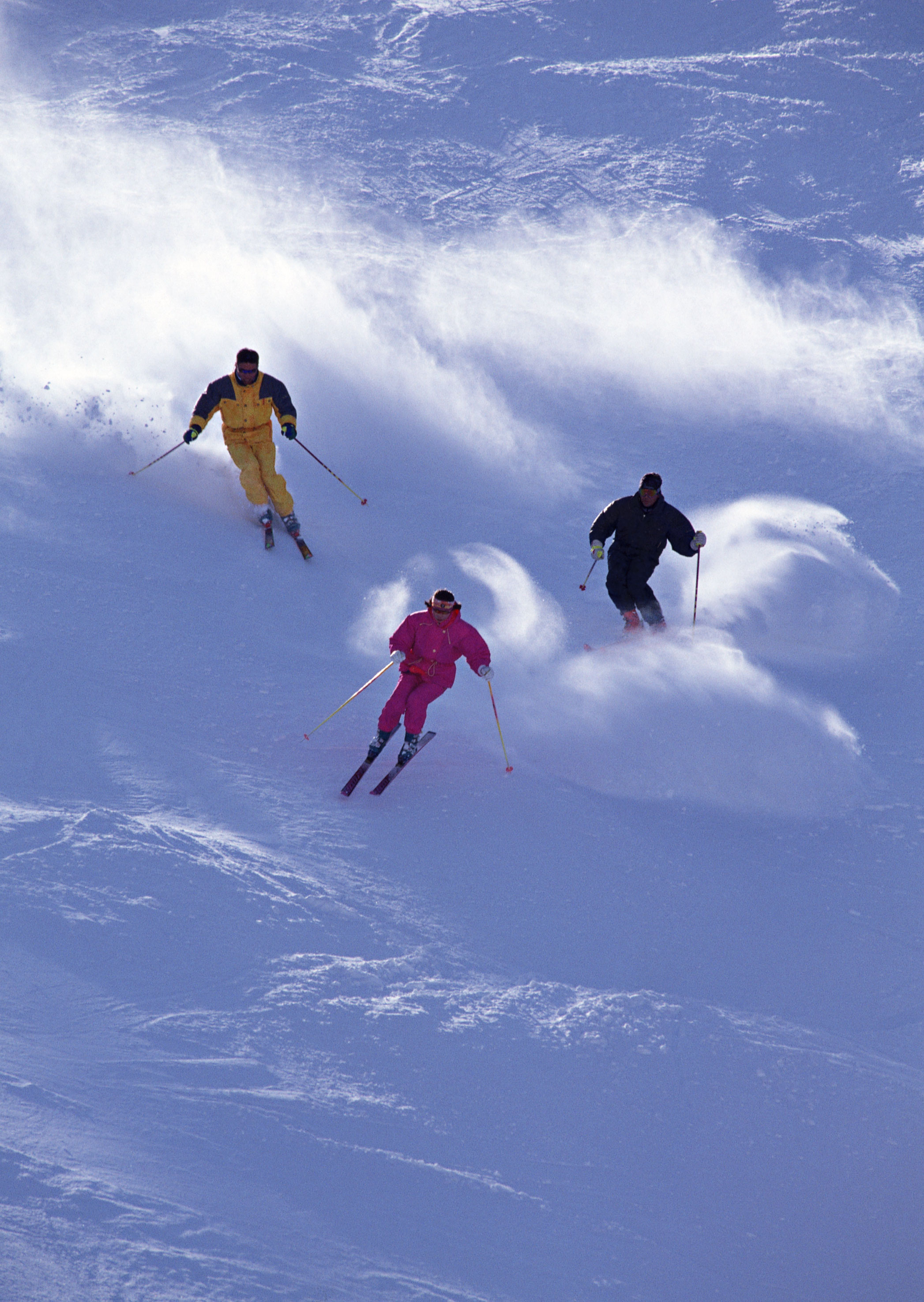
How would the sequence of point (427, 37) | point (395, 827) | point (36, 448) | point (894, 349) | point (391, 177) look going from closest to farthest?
point (395, 827) < point (36, 448) < point (894, 349) < point (391, 177) < point (427, 37)

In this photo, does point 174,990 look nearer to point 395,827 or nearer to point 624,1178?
point 395,827

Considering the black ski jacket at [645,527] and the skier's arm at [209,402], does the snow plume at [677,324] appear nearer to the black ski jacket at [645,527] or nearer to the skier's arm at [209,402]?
the black ski jacket at [645,527]

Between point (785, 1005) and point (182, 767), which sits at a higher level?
point (182, 767)

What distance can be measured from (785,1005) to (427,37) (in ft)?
48.8

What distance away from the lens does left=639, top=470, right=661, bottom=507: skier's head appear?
6.71m

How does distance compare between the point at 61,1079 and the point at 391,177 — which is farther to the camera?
the point at 391,177

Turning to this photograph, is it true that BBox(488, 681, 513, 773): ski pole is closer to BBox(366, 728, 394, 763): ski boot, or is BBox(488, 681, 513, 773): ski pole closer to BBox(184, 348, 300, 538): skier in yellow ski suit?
BBox(366, 728, 394, 763): ski boot

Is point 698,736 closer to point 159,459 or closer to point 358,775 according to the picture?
point 358,775

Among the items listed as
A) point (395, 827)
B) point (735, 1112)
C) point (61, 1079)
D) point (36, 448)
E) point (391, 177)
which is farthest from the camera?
point (391, 177)

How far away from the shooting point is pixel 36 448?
8.05m

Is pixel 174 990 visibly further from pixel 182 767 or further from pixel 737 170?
pixel 737 170

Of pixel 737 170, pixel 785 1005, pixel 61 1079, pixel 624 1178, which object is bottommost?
pixel 61 1079

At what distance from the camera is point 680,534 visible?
7016 millimetres

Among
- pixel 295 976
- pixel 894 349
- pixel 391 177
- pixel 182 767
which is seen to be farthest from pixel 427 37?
pixel 295 976
